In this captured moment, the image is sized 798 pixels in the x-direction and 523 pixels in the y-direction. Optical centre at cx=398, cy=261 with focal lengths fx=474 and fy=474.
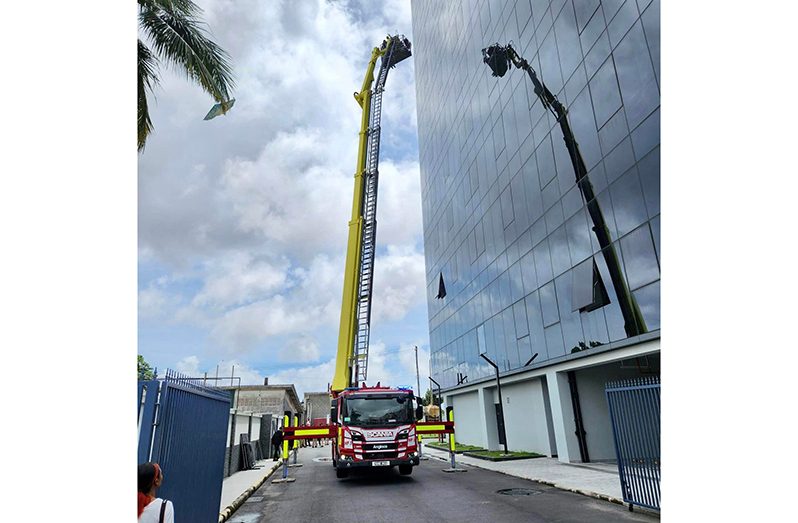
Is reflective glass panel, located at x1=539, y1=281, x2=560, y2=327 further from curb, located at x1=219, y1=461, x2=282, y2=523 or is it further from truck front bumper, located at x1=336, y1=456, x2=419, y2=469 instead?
curb, located at x1=219, y1=461, x2=282, y2=523

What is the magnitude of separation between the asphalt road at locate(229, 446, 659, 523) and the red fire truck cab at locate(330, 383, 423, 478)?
705mm

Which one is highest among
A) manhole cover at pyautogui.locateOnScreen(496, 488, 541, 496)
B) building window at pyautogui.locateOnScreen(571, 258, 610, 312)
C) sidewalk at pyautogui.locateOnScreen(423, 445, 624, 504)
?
building window at pyautogui.locateOnScreen(571, 258, 610, 312)

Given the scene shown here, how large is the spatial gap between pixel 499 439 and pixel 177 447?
69.7ft

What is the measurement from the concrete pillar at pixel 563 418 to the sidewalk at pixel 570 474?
1.56ft

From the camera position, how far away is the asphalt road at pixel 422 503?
9.10 m

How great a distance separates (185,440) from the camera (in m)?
6.25

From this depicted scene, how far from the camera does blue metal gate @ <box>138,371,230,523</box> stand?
206 inches

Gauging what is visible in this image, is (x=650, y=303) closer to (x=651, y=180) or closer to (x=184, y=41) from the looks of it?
(x=651, y=180)

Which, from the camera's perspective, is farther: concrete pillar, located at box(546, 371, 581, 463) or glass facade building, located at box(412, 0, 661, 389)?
concrete pillar, located at box(546, 371, 581, 463)

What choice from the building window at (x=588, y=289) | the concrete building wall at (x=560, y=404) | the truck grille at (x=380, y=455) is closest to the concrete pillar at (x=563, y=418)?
the concrete building wall at (x=560, y=404)

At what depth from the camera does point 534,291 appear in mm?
20844

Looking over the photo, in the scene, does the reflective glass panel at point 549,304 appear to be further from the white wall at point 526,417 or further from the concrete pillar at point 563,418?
the white wall at point 526,417

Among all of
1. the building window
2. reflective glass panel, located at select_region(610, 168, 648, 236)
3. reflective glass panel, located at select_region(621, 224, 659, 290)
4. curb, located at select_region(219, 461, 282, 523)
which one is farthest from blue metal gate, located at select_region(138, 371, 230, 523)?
the building window
